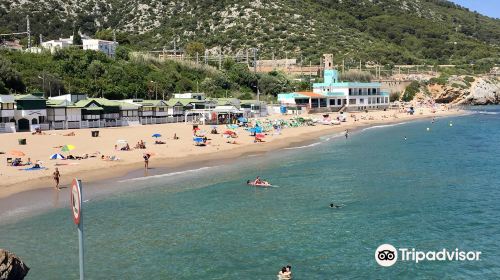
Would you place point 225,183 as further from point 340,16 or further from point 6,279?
point 340,16

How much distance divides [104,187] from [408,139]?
1670 inches

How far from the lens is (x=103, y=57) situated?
93562 mm

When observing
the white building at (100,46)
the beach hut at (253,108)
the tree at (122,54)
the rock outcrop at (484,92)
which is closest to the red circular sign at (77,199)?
the beach hut at (253,108)

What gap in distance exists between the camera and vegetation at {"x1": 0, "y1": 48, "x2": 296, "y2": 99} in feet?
243

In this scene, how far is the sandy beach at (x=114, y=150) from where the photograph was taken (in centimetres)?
3247

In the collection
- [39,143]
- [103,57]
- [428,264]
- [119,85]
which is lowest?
[428,264]

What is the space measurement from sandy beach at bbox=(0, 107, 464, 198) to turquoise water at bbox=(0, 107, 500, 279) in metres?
4.46

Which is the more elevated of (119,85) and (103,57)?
(103,57)

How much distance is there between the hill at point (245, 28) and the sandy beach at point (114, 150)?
3274 inches

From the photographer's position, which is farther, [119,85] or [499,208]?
[119,85]

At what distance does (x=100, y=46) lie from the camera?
3952 inches

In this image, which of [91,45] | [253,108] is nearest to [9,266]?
[253,108]

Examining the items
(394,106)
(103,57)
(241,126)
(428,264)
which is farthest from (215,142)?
(394,106)

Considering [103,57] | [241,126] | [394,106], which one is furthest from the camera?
[394,106]
